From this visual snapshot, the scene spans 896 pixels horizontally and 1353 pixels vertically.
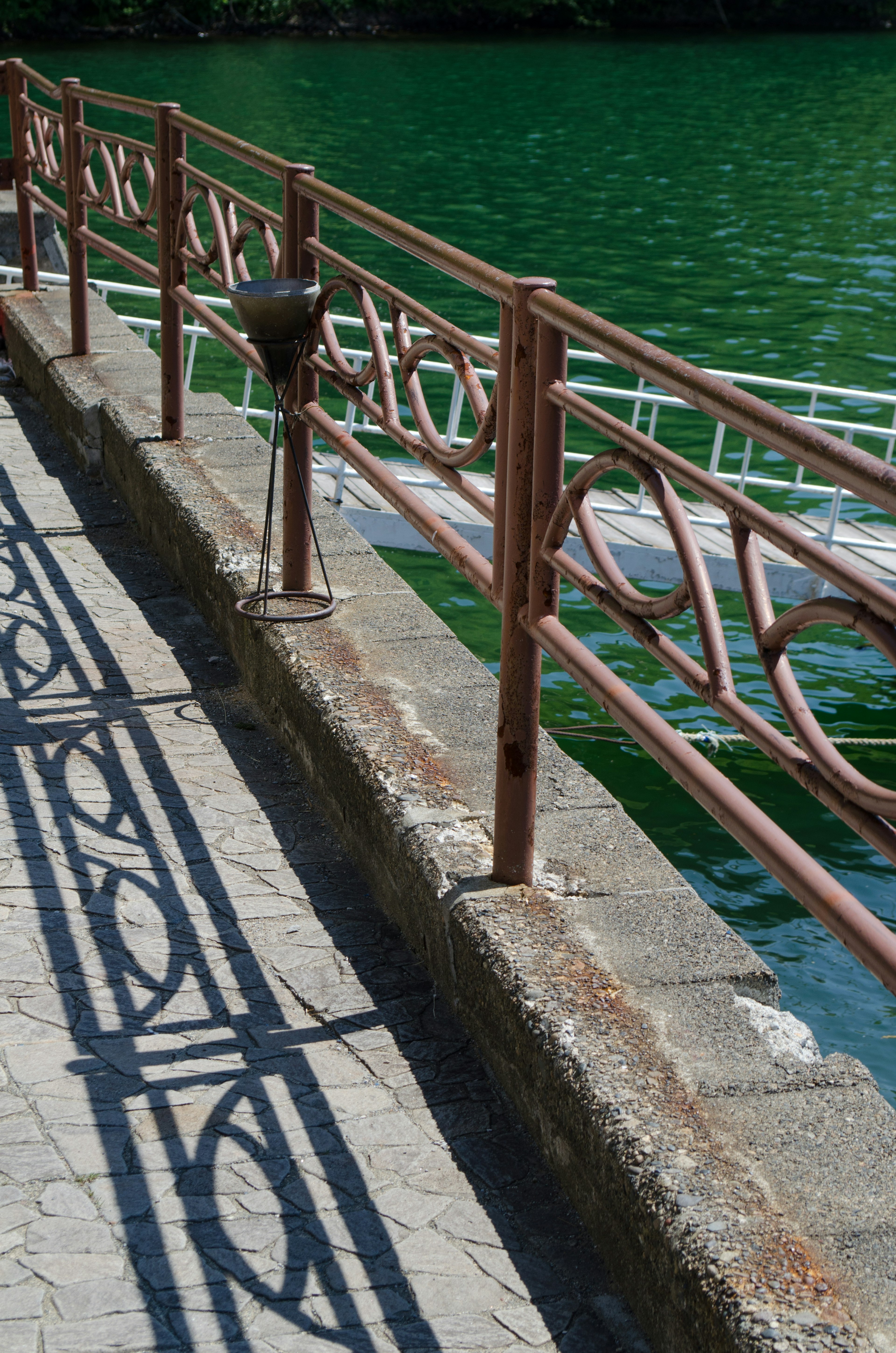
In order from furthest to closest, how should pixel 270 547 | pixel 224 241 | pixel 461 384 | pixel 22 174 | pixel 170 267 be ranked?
pixel 22 174 → pixel 170 267 → pixel 224 241 → pixel 270 547 → pixel 461 384

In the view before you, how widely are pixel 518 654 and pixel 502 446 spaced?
41 centimetres

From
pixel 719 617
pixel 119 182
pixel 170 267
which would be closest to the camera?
pixel 719 617

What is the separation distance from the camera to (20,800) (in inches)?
148

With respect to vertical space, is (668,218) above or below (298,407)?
below

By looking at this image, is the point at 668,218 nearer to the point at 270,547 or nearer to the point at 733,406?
the point at 270,547

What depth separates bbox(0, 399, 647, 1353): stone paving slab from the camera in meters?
2.30

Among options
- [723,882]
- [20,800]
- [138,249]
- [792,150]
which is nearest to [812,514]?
[723,882]

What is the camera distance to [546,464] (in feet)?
8.96

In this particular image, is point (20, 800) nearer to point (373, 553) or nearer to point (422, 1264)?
point (373, 553)

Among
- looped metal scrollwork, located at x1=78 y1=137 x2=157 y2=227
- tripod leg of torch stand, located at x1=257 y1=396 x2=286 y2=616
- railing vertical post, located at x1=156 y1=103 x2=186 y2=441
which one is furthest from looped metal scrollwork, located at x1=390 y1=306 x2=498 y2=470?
looped metal scrollwork, located at x1=78 y1=137 x2=157 y2=227

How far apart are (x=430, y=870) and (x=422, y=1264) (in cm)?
88

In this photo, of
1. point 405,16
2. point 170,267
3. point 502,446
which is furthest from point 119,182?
point 405,16

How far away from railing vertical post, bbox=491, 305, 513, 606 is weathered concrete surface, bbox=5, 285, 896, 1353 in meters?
0.57

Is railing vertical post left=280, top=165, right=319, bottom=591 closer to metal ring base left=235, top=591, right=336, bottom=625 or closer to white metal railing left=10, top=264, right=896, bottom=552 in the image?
metal ring base left=235, top=591, right=336, bottom=625
